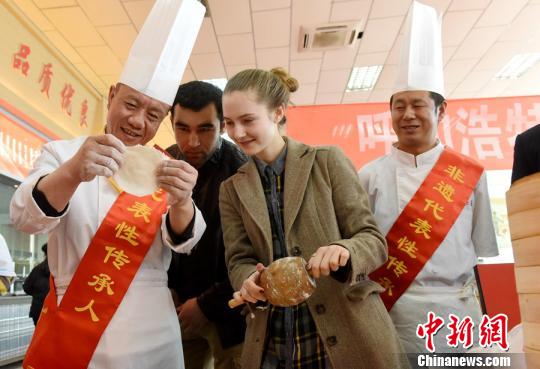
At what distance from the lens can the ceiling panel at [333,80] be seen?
5.29 m

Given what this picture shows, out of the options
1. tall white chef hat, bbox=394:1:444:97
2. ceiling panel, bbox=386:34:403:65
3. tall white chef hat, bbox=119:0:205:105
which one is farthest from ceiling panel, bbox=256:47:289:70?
tall white chef hat, bbox=119:0:205:105

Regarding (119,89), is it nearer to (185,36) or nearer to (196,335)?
(185,36)

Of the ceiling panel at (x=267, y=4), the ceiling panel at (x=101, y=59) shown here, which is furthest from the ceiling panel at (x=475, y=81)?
the ceiling panel at (x=101, y=59)

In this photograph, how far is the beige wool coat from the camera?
100 cm

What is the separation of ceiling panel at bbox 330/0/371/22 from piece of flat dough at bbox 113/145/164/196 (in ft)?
11.5

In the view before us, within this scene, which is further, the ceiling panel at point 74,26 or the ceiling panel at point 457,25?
the ceiling panel at point 457,25

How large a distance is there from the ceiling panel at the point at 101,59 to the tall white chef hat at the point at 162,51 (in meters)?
3.61

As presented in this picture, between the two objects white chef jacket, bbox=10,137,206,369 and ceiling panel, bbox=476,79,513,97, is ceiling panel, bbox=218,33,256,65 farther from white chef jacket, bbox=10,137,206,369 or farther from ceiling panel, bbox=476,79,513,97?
white chef jacket, bbox=10,137,206,369

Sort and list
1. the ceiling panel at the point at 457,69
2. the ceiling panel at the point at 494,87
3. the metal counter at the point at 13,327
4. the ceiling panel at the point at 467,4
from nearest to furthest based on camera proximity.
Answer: the metal counter at the point at 13,327 → the ceiling panel at the point at 467,4 → the ceiling panel at the point at 457,69 → the ceiling panel at the point at 494,87

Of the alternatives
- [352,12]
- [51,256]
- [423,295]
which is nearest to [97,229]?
[51,256]

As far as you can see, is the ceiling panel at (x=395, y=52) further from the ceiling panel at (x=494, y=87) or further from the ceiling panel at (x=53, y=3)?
the ceiling panel at (x=53, y=3)

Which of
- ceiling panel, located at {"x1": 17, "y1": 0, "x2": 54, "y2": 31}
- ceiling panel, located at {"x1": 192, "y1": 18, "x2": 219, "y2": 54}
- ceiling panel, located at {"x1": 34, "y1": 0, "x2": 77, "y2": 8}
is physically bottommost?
ceiling panel, located at {"x1": 192, "y1": 18, "x2": 219, "y2": 54}

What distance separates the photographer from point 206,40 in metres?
4.48

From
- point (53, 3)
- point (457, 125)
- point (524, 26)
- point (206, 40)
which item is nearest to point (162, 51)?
point (457, 125)
